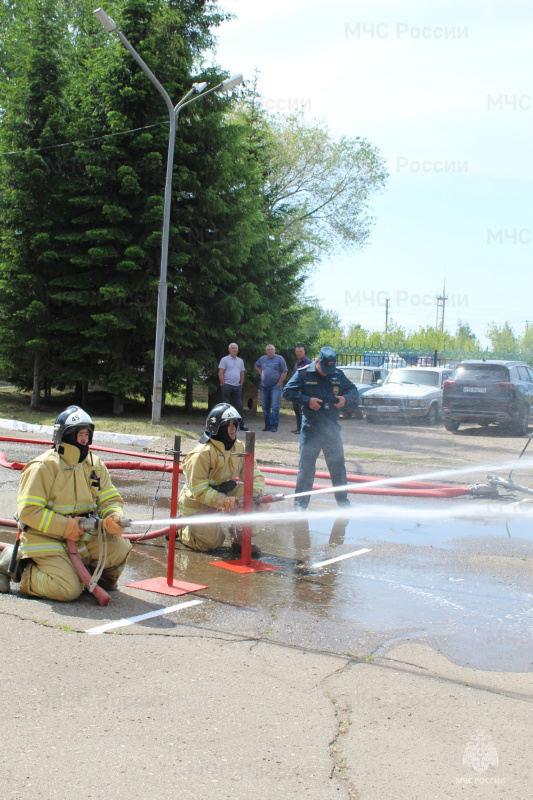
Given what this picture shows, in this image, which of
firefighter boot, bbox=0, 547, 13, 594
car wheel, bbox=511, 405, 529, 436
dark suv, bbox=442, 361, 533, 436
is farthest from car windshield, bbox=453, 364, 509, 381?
firefighter boot, bbox=0, 547, 13, 594

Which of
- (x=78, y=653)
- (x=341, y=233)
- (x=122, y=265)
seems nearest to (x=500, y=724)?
(x=78, y=653)

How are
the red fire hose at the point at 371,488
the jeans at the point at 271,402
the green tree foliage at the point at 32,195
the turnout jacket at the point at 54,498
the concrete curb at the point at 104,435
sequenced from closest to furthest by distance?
the turnout jacket at the point at 54,498, the red fire hose at the point at 371,488, the concrete curb at the point at 104,435, the jeans at the point at 271,402, the green tree foliage at the point at 32,195

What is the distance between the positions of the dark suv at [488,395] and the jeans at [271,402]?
4.11 meters

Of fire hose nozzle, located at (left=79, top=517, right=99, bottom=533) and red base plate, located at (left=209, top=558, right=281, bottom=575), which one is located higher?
fire hose nozzle, located at (left=79, top=517, right=99, bottom=533)

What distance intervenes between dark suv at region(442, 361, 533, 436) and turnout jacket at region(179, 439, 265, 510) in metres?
10.5

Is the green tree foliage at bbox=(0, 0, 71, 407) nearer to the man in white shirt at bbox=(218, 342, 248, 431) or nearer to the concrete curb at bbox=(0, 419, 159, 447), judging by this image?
the concrete curb at bbox=(0, 419, 159, 447)

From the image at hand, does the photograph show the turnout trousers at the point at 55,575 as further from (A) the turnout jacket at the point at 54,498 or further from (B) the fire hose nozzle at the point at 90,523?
(B) the fire hose nozzle at the point at 90,523

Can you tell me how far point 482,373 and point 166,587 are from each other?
12189 millimetres

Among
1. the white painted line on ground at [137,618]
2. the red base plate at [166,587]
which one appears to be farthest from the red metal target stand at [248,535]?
the white painted line on ground at [137,618]

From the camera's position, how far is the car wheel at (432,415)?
1803cm

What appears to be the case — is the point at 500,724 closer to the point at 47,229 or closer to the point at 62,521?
the point at 62,521

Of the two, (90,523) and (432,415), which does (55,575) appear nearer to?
(90,523)

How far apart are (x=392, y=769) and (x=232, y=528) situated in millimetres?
3520

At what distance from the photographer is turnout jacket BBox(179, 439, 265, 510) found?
5824mm
